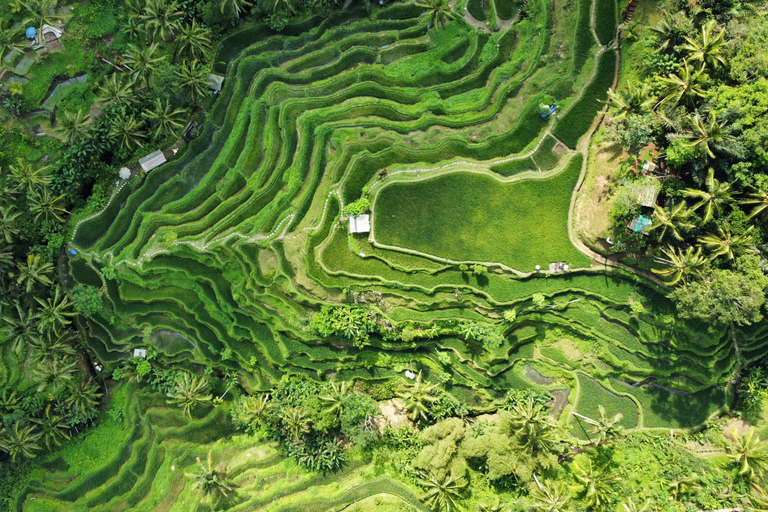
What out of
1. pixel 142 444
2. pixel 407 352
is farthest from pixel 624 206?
pixel 142 444

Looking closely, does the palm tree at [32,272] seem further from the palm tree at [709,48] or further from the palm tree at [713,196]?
the palm tree at [709,48]

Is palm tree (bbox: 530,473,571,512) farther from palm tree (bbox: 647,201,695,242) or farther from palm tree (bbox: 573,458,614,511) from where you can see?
palm tree (bbox: 647,201,695,242)

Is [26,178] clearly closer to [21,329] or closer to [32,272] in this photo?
[32,272]

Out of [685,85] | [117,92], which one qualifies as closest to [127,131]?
[117,92]

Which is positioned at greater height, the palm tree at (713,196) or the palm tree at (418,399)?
the palm tree at (713,196)

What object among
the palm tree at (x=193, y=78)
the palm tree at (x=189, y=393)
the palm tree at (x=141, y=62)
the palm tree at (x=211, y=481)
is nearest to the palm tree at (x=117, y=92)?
the palm tree at (x=141, y=62)

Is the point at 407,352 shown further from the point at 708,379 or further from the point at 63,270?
the point at 63,270
